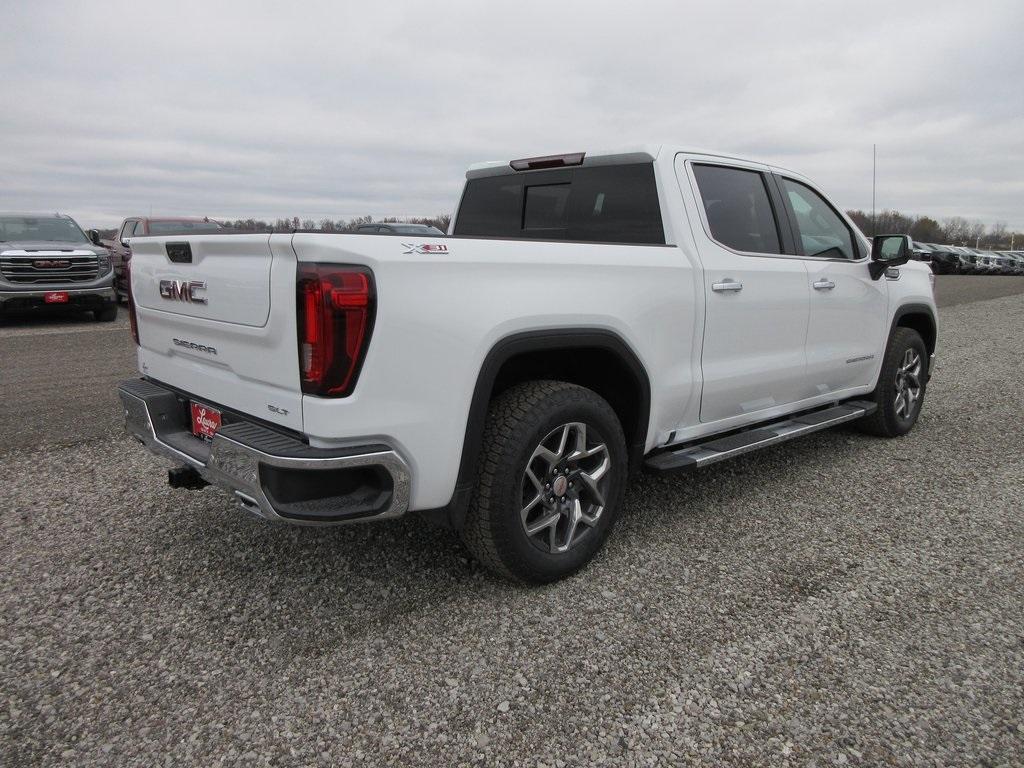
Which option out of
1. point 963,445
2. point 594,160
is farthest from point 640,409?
point 963,445

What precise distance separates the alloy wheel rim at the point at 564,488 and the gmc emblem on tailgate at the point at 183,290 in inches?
56.2

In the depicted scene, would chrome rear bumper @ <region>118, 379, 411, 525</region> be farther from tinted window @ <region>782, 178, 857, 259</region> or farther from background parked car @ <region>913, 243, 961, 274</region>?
background parked car @ <region>913, 243, 961, 274</region>

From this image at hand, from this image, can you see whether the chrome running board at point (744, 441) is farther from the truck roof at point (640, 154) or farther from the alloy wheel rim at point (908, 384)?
the truck roof at point (640, 154)

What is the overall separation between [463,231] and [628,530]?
81.5 inches

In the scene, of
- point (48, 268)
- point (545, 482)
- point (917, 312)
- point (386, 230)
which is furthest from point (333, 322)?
point (48, 268)

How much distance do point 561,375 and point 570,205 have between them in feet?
3.42

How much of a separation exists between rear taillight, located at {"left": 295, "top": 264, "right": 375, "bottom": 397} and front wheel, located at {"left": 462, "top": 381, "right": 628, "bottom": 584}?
2.24 feet

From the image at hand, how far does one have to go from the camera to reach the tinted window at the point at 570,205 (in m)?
3.62

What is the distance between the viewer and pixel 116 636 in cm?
274

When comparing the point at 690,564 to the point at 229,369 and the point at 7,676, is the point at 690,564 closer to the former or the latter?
the point at 229,369

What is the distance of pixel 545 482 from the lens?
119 inches

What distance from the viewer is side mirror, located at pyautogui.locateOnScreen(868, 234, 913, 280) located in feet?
15.6

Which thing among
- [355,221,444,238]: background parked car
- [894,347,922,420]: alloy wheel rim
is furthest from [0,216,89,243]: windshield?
[894,347,922,420]: alloy wheel rim

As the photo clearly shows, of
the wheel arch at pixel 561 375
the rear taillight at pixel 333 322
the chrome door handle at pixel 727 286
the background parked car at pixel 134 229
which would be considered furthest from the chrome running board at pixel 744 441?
the background parked car at pixel 134 229
